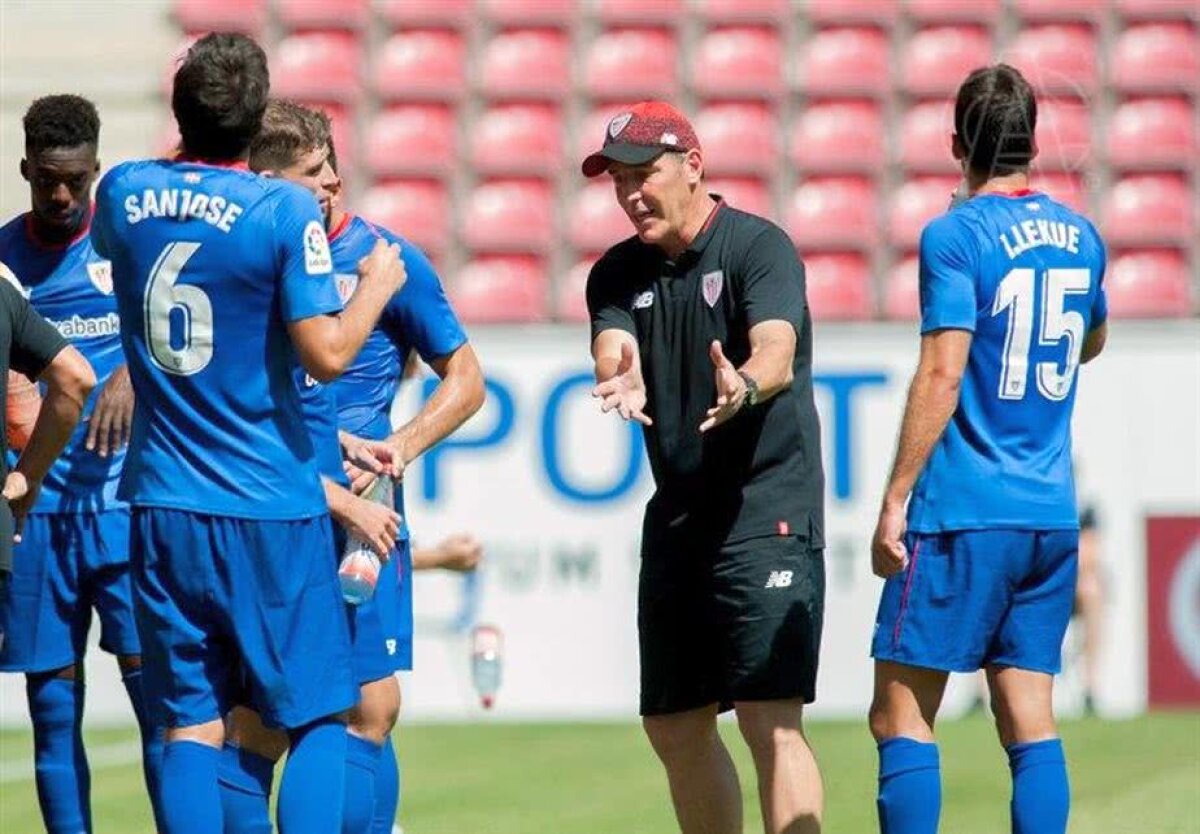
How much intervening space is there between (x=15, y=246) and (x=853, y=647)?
5.11 metres

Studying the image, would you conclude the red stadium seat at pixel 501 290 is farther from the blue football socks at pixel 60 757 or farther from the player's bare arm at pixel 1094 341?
the player's bare arm at pixel 1094 341

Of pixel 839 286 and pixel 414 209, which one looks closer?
pixel 839 286

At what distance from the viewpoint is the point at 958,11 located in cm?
1412

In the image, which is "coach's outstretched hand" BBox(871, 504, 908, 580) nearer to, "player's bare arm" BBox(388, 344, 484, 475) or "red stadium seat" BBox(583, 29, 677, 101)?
"player's bare arm" BBox(388, 344, 484, 475)

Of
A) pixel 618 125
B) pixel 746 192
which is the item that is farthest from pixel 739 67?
pixel 618 125

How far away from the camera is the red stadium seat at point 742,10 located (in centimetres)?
1432

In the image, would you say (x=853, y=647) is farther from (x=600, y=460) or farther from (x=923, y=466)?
(x=923, y=466)

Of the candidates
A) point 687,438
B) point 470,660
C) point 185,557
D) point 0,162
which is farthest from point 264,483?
point 0,162

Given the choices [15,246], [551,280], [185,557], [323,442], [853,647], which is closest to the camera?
[185,557]

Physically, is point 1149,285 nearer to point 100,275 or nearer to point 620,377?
point 100,275

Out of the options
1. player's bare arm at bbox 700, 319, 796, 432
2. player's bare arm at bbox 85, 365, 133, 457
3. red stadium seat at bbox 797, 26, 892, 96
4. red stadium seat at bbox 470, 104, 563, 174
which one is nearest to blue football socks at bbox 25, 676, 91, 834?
player's bare arm at bbox 85, 365, 133, 457

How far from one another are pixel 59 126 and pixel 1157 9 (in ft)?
28.7

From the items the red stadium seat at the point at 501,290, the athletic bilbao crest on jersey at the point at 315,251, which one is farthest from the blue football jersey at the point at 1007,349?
the red stadium seat at the point at 501,290

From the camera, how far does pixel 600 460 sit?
11.1m
